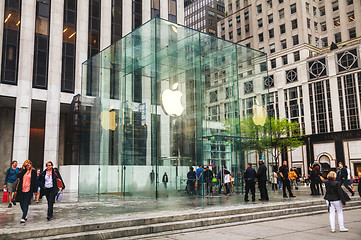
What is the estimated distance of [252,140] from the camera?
1998cm

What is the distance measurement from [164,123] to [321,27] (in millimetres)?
53915

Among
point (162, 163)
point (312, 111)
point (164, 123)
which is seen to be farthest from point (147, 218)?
point (312, 111)

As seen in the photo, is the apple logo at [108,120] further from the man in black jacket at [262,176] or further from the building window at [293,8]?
the building window at [293,8]

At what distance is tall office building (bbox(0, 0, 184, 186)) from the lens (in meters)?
28.8

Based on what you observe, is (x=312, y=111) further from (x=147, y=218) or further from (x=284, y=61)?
(x=147, y=218)

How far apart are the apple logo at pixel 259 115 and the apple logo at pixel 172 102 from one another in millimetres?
6042

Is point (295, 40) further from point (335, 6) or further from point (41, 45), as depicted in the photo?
point (41, 45)

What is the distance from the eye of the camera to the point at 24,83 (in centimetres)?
2900

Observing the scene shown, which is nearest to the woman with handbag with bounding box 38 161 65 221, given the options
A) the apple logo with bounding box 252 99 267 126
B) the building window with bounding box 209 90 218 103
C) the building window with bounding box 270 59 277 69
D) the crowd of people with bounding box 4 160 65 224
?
the crowd of people with bounding box 4 160 65 224

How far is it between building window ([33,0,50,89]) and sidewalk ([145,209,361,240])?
2567 cm

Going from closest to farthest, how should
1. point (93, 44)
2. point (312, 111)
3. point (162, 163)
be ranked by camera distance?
point (162, 163), point (93, 44), point (312, 111)

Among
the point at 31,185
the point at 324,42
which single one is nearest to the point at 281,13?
the point at 324,42

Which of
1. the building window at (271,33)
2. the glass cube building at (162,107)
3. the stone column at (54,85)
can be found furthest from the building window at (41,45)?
the building window at (271,33)

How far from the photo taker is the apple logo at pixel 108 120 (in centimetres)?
1833
